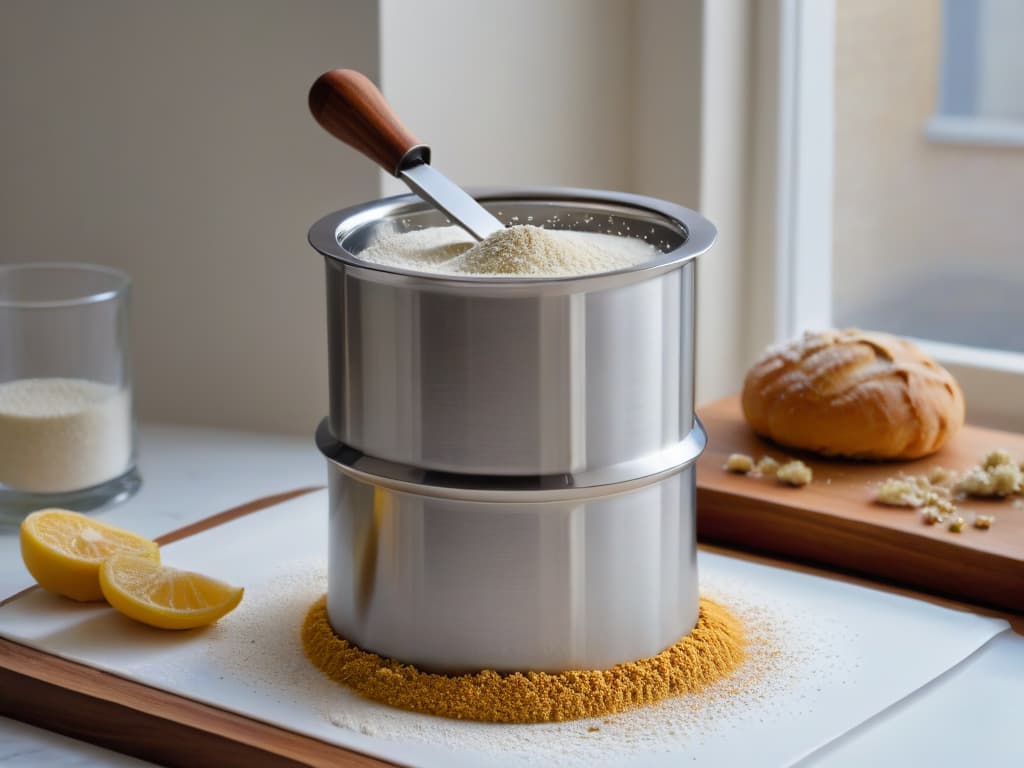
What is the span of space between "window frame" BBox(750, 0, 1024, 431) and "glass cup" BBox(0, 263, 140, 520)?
1.97 feet

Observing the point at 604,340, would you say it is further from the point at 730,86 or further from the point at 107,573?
the point at 730,86

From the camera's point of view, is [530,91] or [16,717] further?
[530,91]

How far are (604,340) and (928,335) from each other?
746mm

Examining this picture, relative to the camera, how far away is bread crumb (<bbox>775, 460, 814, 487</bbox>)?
98 cm

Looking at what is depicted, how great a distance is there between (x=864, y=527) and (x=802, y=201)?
47cm

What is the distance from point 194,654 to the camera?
79 centimetres

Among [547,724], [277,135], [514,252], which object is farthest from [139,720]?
[277,135]

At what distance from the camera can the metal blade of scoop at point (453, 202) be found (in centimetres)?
78

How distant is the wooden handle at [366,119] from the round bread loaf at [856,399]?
39 centimetres

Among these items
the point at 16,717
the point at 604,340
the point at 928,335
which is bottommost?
the point at 16,717

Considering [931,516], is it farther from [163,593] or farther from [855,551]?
[163,593]

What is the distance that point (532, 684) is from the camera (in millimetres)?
730

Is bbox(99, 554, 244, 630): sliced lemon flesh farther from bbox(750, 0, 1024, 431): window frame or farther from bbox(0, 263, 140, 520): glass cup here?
bbox(750, 0, 1024, 431): window frame

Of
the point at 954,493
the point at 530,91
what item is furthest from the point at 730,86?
the point at 954,493
